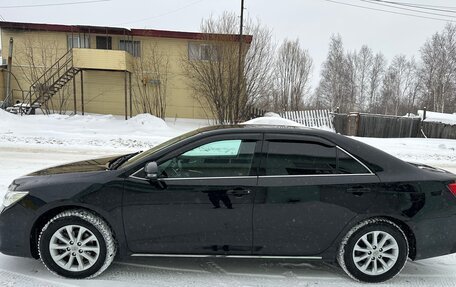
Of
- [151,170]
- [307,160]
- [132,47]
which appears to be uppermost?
[132,47]

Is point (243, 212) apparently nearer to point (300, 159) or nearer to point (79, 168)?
point (300, 159)

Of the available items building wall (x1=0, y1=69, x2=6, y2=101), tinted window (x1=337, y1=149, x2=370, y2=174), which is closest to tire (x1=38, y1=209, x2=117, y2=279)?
tinted window (x1=337, y1=149, x2=370, y2=174)

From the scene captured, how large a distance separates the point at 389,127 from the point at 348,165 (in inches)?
706

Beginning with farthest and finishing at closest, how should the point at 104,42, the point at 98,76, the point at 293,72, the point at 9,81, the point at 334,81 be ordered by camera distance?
the point at 334,81
the point at 293,72
the point at 98,76
the point at 104,42
the point at 9,81

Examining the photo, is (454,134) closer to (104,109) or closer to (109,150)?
(109,150)

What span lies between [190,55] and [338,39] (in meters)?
A: 42.1

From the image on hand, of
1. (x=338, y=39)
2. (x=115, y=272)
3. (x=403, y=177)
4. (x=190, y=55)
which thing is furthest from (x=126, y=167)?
(x=338, y=39)

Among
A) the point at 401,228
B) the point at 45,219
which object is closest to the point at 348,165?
the point at 401,228

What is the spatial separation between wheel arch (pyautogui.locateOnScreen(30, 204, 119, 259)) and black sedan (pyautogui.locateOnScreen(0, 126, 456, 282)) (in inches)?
0.4

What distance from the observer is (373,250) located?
11.3 feet

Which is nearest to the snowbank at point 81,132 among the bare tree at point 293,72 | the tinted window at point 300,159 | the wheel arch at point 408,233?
the tinted window at point 300,159

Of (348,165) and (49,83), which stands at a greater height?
(49,83)

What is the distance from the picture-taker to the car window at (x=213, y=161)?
3.45 m

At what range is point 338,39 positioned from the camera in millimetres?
57844
